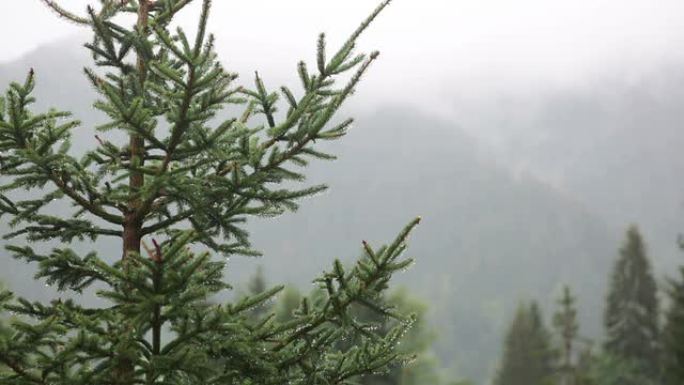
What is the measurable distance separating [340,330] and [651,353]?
4308cm

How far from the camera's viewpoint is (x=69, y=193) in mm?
5195

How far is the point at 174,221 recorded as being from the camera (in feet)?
18.7

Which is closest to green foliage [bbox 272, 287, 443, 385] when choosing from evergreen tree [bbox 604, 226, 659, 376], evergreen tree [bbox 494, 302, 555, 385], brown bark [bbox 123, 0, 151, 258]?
brown bark [bbox 123, 0, 151, 258]

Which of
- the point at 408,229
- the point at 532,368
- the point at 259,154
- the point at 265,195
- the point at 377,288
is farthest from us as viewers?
the point at 532,368

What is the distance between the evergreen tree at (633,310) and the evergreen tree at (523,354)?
21.6 ft

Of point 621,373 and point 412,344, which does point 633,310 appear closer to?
point 621,373

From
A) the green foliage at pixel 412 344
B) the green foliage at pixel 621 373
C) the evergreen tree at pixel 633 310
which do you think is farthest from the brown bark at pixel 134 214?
the evergreen tree at pixel 633 310

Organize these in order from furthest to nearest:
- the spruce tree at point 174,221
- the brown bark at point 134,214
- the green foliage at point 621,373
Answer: the green foliage at point 621,373, the brown bark at point 134,214, the spruce tree at point 174,221

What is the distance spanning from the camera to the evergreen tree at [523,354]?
1944 inches

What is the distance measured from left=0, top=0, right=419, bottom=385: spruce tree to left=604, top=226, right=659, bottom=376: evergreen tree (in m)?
41.8

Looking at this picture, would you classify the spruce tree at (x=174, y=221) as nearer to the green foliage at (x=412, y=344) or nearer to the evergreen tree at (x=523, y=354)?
the green foliage at (x=412, y=344)

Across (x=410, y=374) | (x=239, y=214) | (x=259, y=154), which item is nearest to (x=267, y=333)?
(x=239, y=214)

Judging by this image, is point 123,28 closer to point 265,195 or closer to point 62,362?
point 265,195

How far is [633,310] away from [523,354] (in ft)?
35.2
